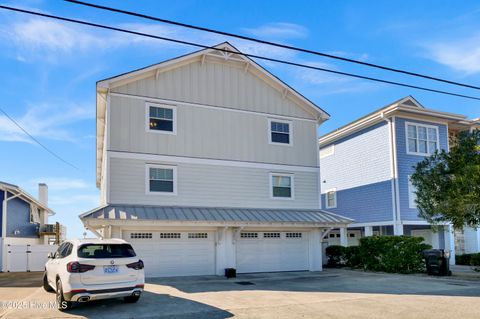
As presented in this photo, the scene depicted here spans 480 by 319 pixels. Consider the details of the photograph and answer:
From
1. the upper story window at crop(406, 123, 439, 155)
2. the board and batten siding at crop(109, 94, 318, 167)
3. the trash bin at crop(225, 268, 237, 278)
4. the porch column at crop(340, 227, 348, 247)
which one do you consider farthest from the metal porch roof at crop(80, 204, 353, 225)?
the upper story window at crop(406, 123, 439, 155)

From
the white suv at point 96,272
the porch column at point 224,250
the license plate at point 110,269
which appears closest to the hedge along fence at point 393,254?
the porch column at point 224,250

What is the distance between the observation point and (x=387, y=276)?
1830 centimetres

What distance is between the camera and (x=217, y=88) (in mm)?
20438

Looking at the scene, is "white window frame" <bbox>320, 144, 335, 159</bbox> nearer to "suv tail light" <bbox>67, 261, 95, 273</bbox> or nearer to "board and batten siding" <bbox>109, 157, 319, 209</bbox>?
"board and batten siding" <bbox>109, 157, 319, 209</bbox>

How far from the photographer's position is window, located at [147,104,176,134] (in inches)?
737

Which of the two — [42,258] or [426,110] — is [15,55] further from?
[426,110]

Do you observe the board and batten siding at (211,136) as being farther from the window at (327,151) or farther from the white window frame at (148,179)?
the window at (327,151)

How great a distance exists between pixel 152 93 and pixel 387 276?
12.5 metres

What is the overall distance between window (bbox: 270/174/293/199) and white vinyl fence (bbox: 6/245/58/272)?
1380cm

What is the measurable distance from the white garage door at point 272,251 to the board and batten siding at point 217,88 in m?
5.93

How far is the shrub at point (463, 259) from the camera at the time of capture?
80.8 ft

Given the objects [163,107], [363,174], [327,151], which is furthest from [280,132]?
[327,151]

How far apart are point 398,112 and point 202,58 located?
440 inches

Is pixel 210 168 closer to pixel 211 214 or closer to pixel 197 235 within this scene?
pixel 211 214
